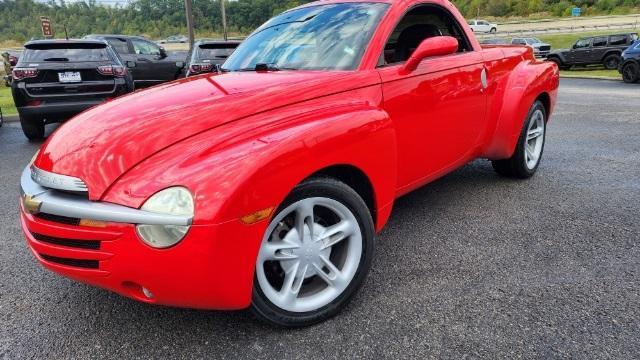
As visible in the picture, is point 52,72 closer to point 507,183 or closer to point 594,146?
point 507,183

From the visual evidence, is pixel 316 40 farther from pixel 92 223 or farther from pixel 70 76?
pixel 70 76

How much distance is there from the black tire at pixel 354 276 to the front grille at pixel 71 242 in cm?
66

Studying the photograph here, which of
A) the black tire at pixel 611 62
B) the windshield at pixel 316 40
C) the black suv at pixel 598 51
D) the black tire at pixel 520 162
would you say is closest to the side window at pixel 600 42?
the black suv at pixel 598 51

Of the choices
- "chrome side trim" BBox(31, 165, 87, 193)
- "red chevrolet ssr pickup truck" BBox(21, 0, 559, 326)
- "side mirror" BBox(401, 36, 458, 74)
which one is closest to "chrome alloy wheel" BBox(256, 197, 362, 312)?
"red chevrolet ssr pickup truck" BBox(21, 0, 559, 326)

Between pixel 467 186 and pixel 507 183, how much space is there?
1.27 feet

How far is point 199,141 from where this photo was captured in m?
1.99

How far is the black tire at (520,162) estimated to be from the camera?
4048mm

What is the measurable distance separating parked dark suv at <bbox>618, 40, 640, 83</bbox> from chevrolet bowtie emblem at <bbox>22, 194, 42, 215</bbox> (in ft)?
57.8

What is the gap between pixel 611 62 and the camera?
72.8 feet

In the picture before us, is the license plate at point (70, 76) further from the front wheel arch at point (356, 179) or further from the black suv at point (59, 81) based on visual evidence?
the front wheel arch at point (356, 179)

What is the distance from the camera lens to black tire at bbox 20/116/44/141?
22.7ft

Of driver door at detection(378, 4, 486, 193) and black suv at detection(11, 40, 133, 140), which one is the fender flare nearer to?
driver door at detection(378, 4, 486, 193)

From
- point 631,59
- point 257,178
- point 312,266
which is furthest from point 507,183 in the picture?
point 631,59

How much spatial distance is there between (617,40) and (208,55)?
68.1ft
